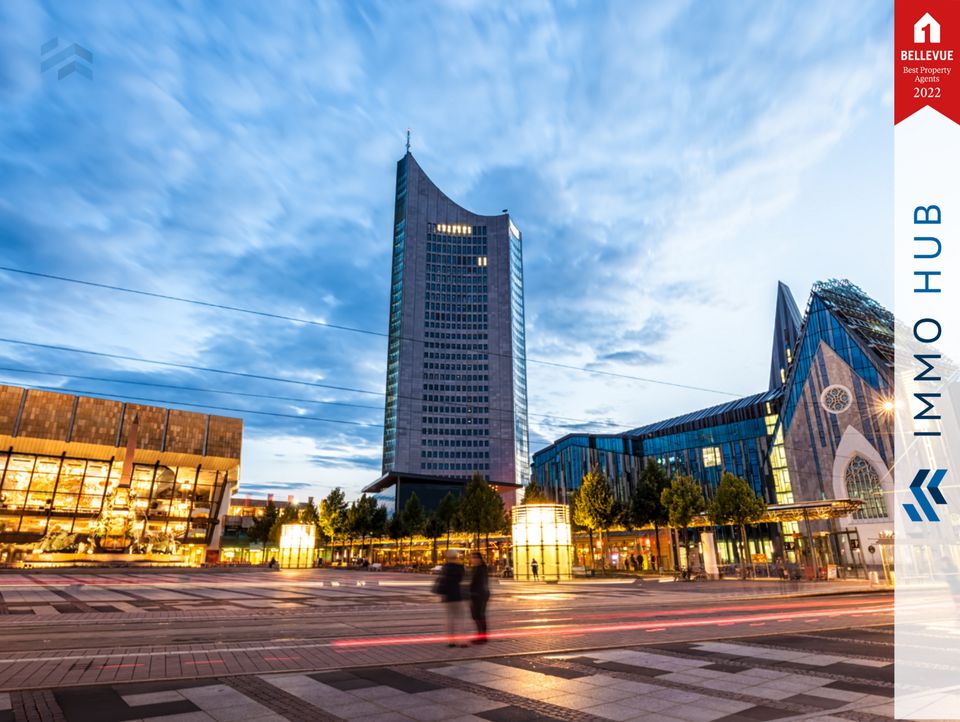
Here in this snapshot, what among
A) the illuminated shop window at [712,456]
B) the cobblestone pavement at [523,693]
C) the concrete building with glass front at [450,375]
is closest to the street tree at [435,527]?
the illuminated shop window at [712,456]

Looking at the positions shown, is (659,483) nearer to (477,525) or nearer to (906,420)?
(477,525)

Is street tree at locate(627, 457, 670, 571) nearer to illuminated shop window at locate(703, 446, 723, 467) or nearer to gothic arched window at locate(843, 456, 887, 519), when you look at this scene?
gothic arched window at locate(843, 456, 887, 519)

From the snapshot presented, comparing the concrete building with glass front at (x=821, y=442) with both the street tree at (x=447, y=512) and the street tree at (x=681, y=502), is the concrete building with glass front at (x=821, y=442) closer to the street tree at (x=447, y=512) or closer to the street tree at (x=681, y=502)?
the street tree at (x=681, y=502)

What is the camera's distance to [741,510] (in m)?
49.8

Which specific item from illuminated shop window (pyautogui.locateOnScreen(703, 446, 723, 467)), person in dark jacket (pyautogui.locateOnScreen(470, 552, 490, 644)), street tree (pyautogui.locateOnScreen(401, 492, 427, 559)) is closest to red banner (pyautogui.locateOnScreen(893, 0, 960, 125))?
person in dark jacket (pyautogui.locateOnScreen(470, 552, 490, 644))

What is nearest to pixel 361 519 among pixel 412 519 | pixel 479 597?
pixel 412 519

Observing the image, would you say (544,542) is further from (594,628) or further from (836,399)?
(836,399)

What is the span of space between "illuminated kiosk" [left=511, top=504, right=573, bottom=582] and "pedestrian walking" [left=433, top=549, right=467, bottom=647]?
93.4 feet

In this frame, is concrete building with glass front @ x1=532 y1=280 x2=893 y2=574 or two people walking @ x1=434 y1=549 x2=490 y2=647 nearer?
two people walking @ x1=434 y1=549 x2=490 y2=647

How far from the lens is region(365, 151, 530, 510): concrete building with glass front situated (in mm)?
174250

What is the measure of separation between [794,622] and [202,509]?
97001 mm

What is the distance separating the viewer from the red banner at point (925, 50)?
1859 cm

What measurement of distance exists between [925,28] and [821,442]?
6384 centimetres

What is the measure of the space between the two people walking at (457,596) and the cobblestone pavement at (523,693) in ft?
5.26
